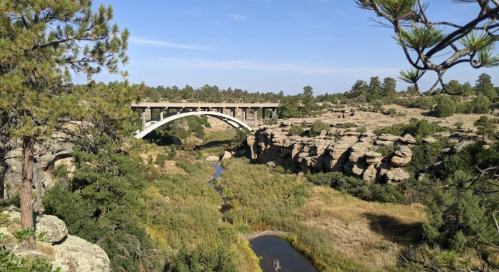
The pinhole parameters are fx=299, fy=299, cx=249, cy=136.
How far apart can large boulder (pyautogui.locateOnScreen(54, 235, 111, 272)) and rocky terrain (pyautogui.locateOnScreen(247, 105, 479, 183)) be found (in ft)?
52.2

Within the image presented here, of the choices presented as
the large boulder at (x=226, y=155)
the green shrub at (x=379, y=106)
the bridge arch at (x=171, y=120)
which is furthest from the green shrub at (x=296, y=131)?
the green shrub at (x=379, y=106)

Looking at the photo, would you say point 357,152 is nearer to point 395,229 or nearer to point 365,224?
point 365,224

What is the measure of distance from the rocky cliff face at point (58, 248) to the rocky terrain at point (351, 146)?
16053 millimetres

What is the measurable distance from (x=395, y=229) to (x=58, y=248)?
42.1ft

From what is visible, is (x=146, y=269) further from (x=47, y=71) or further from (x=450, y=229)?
(x=450, y=229)

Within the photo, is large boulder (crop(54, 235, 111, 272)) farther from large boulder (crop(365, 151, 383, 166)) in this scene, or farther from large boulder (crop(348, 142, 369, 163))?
large boulder (crop(348, 142, 369, 163))

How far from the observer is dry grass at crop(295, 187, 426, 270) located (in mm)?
11656

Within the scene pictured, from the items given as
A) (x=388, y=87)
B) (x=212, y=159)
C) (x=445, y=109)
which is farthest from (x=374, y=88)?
(x=212, y=159)

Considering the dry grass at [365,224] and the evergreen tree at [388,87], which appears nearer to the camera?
the dry grass at [365,224]

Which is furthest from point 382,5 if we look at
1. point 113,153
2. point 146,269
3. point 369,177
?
point 369,177

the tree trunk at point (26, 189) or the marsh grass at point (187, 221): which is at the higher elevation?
the tree trunk at point (26, 189)

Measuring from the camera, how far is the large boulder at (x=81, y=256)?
6.54 meters

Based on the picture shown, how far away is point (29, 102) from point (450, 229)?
13.6m

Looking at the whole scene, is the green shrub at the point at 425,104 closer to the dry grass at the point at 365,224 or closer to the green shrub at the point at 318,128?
the green shrub at the point at 318,128
